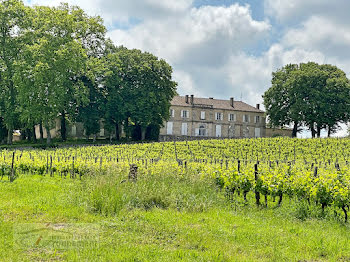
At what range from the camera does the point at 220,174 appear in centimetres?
1120

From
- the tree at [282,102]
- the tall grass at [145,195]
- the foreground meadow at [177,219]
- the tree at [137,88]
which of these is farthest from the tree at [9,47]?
the tree at [282,102]

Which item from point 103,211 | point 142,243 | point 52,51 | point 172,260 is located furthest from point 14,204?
point 52,51

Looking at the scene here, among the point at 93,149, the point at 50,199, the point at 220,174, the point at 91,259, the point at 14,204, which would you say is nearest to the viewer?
the point at 91,259

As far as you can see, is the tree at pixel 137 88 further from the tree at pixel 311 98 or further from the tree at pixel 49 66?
the tree at pixel 311 98

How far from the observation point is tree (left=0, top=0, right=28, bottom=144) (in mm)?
36531

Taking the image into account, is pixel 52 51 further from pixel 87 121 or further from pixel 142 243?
pixel 142 243

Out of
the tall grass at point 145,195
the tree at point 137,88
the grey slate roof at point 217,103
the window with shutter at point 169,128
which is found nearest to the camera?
the tall grass at point 145,195

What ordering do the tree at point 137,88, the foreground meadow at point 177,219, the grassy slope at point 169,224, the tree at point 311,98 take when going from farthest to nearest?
the tree at point 311,98 → the tree at point 137,88 → the foreground meadow at point 177,219 → the grassy slope at point 169,224

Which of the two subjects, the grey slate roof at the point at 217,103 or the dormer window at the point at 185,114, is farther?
the grey slate roof at the point at 217,103

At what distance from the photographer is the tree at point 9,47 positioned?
3653 centimetres

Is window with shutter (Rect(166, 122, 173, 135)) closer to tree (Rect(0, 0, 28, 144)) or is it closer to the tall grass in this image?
tree (Rect(0, 0, 28, 144))

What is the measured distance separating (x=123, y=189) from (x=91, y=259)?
3.95 metres

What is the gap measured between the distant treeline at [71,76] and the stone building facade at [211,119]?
39.9ft

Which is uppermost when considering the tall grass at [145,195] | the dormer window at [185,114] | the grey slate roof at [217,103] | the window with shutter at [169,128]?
the grey slate roof at [217,103]
